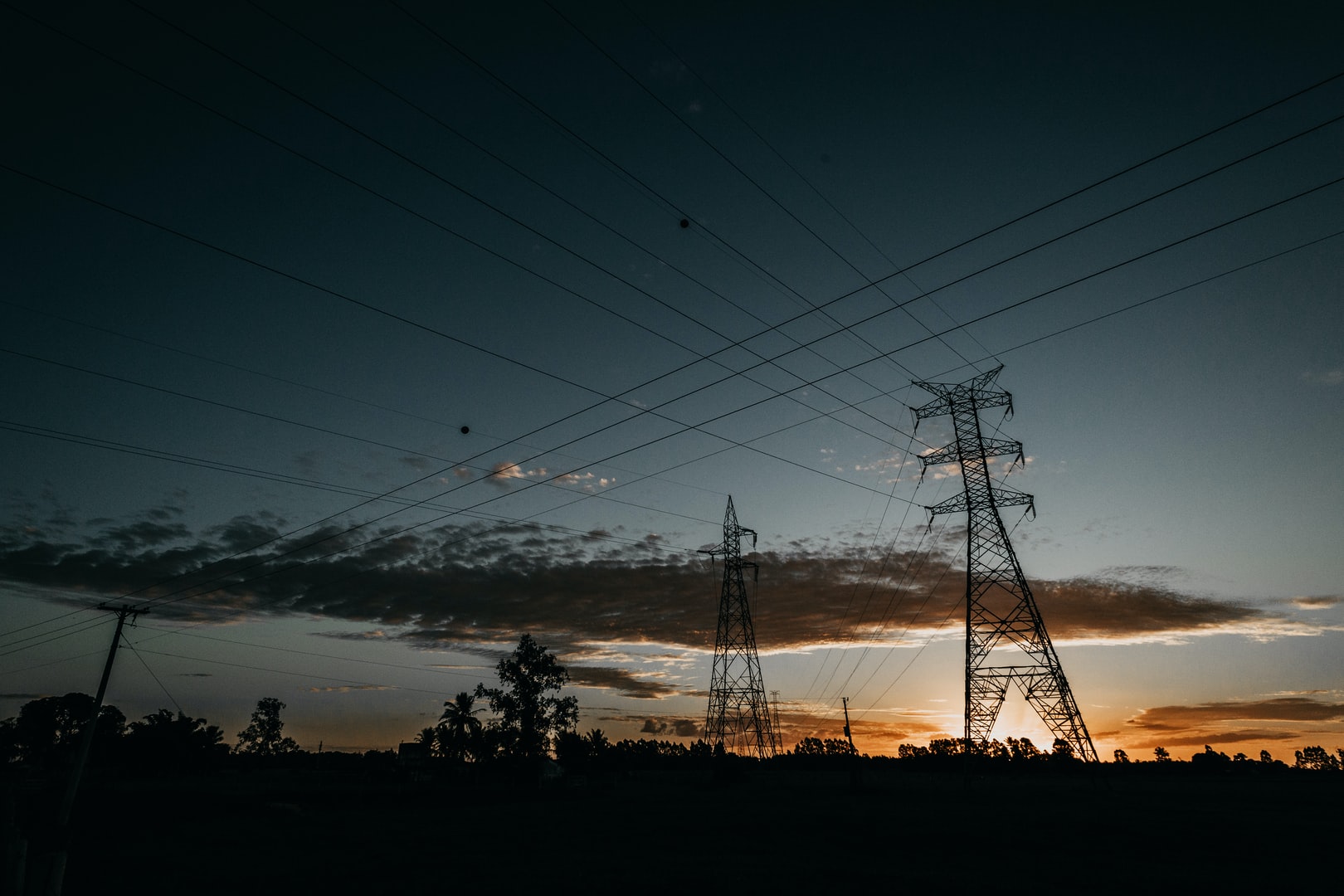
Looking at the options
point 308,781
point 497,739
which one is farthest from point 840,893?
point 308,781

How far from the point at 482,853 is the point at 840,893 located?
1681 centimetres

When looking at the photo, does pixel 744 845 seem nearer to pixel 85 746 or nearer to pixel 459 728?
pixel 85 746

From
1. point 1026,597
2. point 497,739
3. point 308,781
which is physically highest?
point 1026,597

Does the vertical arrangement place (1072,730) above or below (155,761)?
above

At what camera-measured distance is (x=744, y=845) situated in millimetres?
27891

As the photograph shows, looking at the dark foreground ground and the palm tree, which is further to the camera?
the palm tree

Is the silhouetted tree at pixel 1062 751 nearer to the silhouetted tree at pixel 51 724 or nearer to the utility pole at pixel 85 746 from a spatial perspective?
the utility pole at pixel 85 746

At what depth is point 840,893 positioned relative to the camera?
59.8 feet

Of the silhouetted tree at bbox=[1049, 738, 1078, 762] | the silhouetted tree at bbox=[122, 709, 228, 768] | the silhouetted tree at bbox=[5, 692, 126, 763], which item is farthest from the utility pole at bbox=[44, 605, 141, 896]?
the silhouetted tree at bbox=[5, 692, 126, 763]

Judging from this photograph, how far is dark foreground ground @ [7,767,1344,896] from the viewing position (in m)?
20.6

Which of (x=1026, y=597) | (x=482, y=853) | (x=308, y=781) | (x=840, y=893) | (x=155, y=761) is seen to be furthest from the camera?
(x=155, y=761)

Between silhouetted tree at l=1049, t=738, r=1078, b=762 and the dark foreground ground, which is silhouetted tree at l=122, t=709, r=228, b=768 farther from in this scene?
silhouetted tree at l=1049, t=738, r=1078, b=762

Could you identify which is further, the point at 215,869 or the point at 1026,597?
the point at 1026,597

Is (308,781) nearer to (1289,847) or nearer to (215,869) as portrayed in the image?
(215,869)
